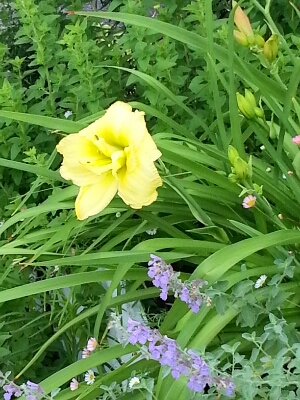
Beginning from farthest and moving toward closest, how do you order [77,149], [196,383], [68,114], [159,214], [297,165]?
[68,114]
[159,214]
[297,165]
[77,149]
[196,383]

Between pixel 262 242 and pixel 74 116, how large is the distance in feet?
2.36

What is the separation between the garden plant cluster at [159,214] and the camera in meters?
0.80

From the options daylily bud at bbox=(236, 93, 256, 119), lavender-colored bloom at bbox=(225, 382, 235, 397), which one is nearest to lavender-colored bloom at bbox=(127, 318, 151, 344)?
lavender-colored bloom at bbox=(225, 382, 235, 397)

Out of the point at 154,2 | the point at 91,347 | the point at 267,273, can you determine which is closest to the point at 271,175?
the point at 267,273

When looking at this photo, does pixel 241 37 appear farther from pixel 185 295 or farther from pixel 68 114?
pixel 68 114

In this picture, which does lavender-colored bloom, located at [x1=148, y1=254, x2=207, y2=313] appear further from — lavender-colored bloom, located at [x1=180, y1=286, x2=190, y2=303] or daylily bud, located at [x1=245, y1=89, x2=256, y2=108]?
daylily bud, located at [x1=245, y1=89, x2=256, y2=108]

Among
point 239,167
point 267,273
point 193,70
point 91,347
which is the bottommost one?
point 91,347

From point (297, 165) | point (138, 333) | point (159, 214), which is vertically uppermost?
point (297, 165)

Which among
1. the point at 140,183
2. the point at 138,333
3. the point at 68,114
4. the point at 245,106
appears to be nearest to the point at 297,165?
the point at 245,106

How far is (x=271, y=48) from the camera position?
89 cm

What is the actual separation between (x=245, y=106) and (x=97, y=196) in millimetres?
270

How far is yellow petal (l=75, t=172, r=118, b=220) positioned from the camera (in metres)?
0.82

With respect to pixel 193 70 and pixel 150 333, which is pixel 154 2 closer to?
pixel 193 70

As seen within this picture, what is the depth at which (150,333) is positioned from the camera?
0.73 m
